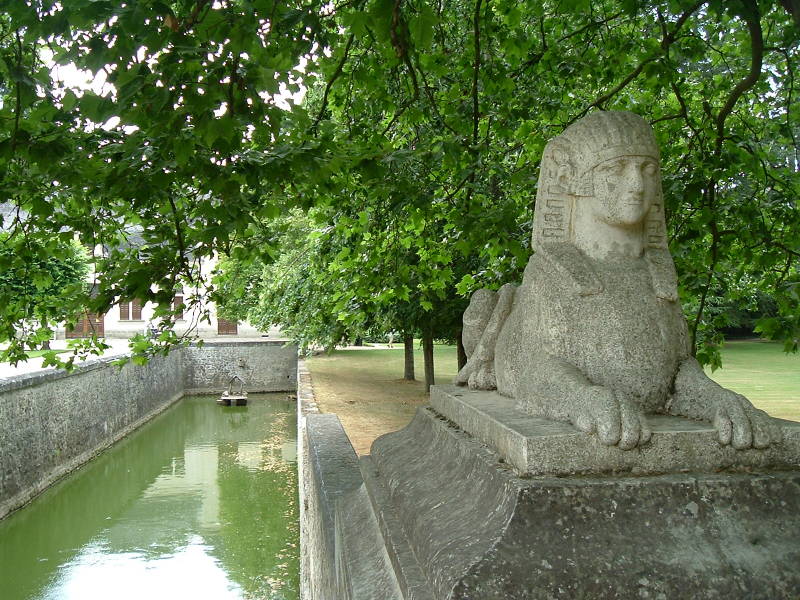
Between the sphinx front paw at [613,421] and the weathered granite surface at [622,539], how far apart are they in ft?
0.40

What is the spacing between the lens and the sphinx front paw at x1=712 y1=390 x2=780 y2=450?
2.52 metres

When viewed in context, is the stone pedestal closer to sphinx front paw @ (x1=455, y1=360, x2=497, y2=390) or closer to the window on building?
sphinx front paw @ (x1=455, y1=360, x2=497, y2=390)

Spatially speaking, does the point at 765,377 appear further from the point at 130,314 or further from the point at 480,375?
the point at 130,314

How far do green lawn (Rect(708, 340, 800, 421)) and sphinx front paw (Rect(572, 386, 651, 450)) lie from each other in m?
13.1

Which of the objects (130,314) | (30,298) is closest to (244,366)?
(130,314)

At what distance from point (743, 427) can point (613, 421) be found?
1.50 ft

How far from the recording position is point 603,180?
10.4 ft

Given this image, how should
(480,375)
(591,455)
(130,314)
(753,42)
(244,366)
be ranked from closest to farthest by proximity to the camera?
(591,455) < (480,375) < (753,42) < (244,366) < (130,314)

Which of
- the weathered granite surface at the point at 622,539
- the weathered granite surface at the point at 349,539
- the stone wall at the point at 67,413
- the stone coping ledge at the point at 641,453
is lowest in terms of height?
the stone wall at the point at 67,413

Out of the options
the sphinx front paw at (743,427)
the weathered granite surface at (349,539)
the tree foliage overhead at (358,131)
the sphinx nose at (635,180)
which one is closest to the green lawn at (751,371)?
the tree foliage overhead at (358,131)

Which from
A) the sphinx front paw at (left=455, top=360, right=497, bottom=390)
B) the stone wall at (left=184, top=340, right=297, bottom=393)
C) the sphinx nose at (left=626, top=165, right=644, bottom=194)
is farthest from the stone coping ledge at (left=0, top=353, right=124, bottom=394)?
the stone wall at (left=184, top=340, right=297, bottom=393)

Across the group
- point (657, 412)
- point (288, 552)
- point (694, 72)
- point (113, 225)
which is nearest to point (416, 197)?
point (113, 225)

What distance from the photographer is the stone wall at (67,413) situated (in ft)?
48.3

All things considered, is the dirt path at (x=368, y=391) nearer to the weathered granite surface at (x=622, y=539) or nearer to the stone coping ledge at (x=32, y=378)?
the stone coping ledge at (x=32, y=378)
